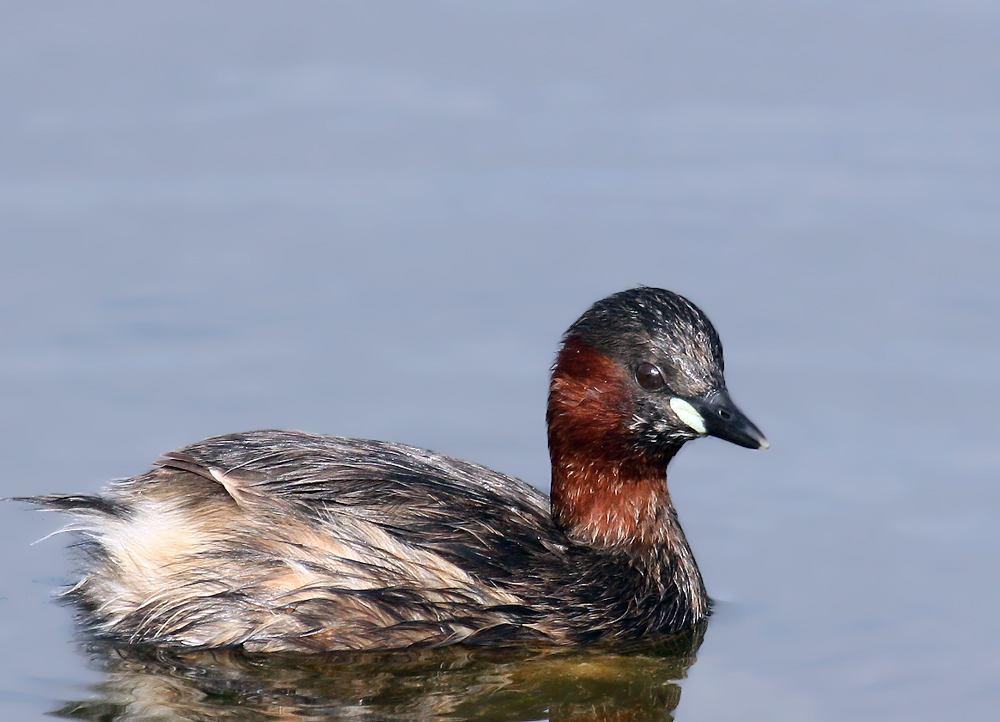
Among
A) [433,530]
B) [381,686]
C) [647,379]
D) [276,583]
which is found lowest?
[381,686]

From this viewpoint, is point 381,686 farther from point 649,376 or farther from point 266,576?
point 649,376

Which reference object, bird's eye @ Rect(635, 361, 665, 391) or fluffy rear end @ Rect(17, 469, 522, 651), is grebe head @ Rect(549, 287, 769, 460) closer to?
bird's eye @ Rect(635, 361, 665, 391)

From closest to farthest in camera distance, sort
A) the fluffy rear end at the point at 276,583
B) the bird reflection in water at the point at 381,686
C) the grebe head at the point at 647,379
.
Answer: the bird reflection in water at the point at 381,686, the fluffy rear end at the point at 276,583, the grebe head at the point at 647,379

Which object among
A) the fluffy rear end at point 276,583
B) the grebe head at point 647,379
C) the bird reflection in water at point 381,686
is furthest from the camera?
the grebe head at point 647,379

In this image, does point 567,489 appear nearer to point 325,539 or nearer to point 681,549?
point 681,549

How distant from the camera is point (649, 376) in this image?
29.8ft

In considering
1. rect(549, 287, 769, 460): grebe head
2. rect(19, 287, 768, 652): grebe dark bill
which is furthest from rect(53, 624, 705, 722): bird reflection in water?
rect(549, 287, 769, 460): grebe head

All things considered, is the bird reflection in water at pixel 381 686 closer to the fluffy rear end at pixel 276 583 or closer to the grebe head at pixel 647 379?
the fluffy rear end at pixel 276 583

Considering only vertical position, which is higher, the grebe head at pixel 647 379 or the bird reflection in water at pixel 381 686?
the grebe head at pixel 647 379

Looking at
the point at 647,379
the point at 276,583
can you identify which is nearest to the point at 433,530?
the point at 276,583

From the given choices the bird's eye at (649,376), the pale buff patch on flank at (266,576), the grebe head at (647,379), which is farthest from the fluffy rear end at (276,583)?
the bird's eye at (649,376)

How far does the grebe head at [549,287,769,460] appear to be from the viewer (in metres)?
9.05

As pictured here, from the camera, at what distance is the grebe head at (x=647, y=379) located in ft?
29.7

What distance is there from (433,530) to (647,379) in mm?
1215
